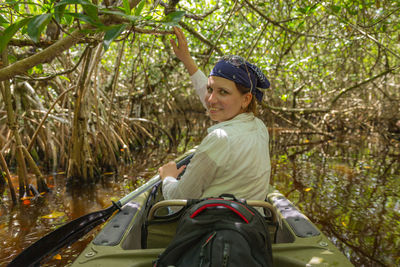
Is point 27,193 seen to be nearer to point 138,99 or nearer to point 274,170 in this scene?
point 274,170

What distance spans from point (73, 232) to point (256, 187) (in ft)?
3.16

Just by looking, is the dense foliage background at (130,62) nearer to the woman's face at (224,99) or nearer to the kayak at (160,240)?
the woman's face at (224,99)

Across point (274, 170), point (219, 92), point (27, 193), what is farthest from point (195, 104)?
point (219, 92)

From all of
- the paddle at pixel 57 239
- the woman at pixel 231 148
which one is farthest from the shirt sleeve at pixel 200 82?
the paddle at pixel 57 239

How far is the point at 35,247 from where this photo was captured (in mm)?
1302

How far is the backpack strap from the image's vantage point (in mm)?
987

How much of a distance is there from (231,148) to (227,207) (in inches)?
13.0

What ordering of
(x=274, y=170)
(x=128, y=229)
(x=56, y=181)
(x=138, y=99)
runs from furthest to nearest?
1. (x=138, y=99)
2. (x=274, y=170)
3. (x=56, y=181)
4. (x=128, y=229)

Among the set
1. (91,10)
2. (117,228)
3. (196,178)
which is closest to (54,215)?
(117,228)

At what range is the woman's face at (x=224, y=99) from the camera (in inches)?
57.1

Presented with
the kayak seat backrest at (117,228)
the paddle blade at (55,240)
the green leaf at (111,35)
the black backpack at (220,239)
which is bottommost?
the paddle blade at (55,240)

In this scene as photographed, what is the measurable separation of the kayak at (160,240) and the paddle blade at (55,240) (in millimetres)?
146

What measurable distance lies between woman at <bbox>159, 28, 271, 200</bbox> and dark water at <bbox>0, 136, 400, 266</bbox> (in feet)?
4.28

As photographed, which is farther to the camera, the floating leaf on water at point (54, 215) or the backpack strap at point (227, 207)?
the floating leaf on water at point (54, 215)
